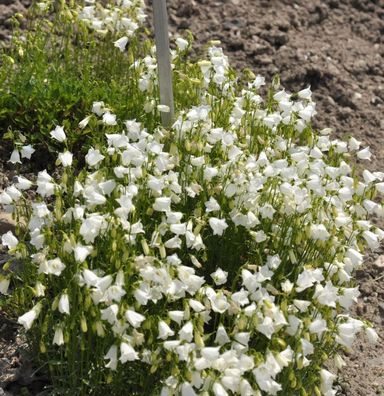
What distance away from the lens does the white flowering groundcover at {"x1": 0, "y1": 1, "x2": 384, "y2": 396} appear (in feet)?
11.8

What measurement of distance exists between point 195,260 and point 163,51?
1253mm

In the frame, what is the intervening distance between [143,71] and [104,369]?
1939 millimetres

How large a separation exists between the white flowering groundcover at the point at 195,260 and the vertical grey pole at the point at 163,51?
0.11 meters

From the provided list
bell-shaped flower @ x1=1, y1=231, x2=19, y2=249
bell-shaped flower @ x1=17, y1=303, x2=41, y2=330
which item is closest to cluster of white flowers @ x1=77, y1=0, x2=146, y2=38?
bell-shaped flower @ x1=1, y1=231, x2=19, y2=249

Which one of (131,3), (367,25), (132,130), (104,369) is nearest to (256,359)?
(104,369)

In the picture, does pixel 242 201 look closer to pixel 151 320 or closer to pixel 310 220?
pixel 310 220

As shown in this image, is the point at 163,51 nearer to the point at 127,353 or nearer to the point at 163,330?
the point at 163,330

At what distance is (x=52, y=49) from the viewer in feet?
19.0

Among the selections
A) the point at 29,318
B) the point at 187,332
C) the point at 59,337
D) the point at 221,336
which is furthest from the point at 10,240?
the point at 221,336

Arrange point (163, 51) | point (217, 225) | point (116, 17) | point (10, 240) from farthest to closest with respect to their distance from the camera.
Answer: point (116, 17) → point (163, 51) → point (217, 225) → point (10, 240)

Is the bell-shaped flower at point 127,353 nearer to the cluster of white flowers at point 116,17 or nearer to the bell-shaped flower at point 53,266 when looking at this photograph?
the bell-shaped flower at point 53,266

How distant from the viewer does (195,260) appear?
155 inches

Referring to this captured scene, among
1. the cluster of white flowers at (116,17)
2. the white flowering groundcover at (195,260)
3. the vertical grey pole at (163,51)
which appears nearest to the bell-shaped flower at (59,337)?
the white flowering groundcover at (195,260)

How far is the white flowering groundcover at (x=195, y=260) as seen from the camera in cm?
360
